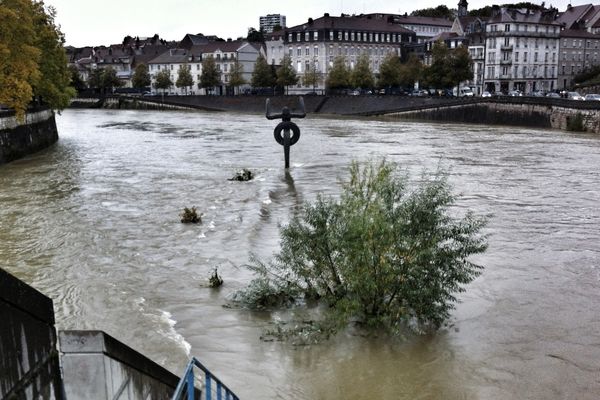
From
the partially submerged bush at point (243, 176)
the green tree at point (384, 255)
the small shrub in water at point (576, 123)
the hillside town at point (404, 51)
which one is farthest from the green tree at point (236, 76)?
the green tree at point (384, 255)

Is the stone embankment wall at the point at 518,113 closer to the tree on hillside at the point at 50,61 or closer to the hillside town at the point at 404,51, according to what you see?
the hillside town at the point at 404,51

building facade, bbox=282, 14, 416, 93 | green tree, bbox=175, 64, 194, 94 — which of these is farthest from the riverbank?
building facade, bbox=282, 14, 416, 93

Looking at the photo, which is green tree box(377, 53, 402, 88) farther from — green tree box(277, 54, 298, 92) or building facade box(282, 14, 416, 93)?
green tree box(277, 54, 298, 92)

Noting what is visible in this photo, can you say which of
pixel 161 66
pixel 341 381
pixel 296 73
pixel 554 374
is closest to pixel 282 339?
pixel 341 381

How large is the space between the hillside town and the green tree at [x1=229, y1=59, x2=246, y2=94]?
18 cm

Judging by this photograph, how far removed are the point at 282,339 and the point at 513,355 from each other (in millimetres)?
3725

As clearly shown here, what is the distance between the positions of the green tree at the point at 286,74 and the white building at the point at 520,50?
30.6 meters

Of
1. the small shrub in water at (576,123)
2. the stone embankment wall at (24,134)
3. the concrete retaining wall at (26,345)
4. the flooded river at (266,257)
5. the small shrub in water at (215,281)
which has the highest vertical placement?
the concrete retaining wall at (26,345)

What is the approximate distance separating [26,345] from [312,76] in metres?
108

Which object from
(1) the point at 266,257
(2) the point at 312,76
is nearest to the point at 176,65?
(2) the point at 312,76

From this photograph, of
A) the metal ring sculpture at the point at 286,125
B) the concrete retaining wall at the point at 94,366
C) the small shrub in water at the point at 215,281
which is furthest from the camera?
the metal ring sculpture at the point at 286,125

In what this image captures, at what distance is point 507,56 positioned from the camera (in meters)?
99.7

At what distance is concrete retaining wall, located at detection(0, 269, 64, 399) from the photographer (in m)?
3.72

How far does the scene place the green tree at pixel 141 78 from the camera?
14112 cm
